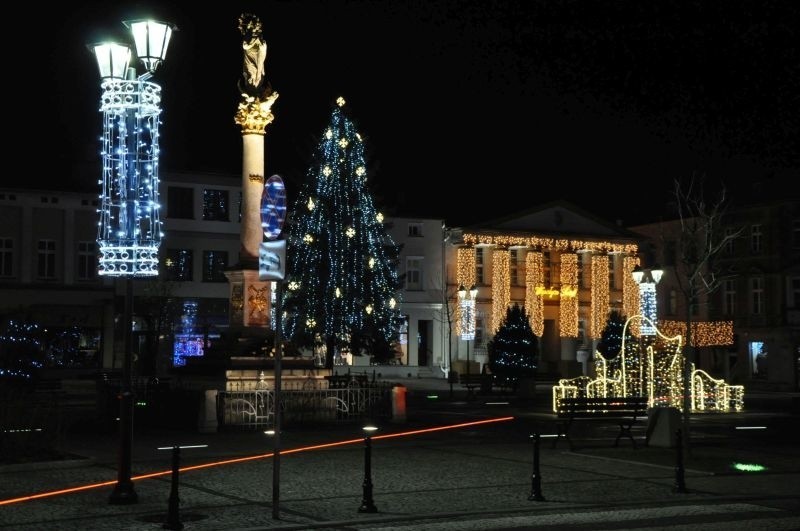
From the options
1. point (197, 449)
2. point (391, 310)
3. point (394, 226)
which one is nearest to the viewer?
point (197, 449)

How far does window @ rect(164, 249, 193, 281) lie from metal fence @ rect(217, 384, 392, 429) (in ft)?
114

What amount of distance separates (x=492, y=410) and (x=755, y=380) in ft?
124

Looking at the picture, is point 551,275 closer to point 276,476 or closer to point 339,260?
point 339,260

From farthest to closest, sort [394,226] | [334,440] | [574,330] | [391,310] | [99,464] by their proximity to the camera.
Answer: [574,330], [394,226], [391,310], [334,440], [99,464]

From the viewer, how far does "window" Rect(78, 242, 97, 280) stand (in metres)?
59.4

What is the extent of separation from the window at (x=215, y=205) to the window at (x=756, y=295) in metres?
31.9

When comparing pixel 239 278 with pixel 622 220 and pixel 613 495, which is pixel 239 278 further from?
pixel 622 220

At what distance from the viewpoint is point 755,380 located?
68.6m

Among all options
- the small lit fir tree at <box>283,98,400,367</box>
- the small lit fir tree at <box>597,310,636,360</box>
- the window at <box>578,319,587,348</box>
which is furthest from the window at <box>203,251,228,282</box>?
the window at <box>578,319,587,348</box>

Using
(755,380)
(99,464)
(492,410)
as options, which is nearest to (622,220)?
(755,380)

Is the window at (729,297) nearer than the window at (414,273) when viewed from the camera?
No

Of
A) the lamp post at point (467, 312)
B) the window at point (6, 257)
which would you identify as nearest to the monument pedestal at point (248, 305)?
the lamp post at point (467, 312)

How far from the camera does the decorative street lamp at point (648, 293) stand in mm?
34906

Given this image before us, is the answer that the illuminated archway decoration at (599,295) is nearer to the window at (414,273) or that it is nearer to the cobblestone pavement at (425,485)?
the window at (414,273)
